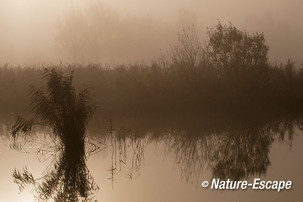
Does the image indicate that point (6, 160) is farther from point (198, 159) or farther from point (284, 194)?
point (284, 194)

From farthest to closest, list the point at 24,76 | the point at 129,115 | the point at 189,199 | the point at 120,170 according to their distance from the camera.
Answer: the point at 24,76
the point at 129,115
the point at 120,170
the point at 189,199

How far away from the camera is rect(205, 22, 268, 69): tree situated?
2103 centimetres

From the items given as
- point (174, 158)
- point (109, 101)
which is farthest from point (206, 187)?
point (109, 101)

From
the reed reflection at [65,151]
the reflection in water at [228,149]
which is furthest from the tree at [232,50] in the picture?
the reed reflection at [65,151]

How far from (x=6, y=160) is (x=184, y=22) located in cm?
3483

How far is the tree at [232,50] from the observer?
21.0m

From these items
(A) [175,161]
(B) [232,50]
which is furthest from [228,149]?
(B) [232,50]

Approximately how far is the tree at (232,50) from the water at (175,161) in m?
6.83

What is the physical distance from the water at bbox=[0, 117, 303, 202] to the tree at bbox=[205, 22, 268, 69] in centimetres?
683

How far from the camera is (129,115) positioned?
19469mm

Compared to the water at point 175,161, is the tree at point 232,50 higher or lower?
higher
